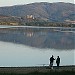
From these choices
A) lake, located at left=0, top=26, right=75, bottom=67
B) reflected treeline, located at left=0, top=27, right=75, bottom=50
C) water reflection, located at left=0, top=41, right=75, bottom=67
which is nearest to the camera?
water reflection, located at left=0, top=41, right=75, bottom=67

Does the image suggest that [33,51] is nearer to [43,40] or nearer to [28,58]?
[28,58]

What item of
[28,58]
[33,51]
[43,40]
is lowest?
[43,40]

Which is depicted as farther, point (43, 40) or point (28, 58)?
point (43, 40)

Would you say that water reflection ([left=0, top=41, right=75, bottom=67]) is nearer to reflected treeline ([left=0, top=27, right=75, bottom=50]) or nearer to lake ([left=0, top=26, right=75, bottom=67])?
lake ([left=0, top=26, right=75, bottom=67])

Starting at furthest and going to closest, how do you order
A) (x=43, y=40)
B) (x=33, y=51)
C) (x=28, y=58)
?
1. (x=43, y=40)
2. (x=33, y=51)
3. (x=28, y=58)

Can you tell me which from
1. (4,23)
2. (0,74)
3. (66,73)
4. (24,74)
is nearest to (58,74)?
(66,73)

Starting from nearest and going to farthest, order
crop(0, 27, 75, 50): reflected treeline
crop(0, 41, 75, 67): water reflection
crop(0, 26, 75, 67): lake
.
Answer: crop(0, 41, 75, 67): water reflection
crop(0, 26, 75, 67): lake
crop(0, 27, 75, 50): reflected treeline

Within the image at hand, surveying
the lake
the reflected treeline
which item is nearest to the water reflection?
the lake

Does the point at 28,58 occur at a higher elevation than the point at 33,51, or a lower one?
higher

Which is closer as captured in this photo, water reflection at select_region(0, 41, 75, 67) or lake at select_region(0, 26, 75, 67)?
water reflection at select_region(0, 41, 75, 67)

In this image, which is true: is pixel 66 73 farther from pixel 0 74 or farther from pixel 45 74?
pixel 0 74

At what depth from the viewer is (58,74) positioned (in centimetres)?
1410

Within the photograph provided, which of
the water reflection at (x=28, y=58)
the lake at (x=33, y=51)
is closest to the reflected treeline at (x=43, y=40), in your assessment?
the lake at (x=33, y=51)

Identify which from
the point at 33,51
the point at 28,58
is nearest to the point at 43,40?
the point at 33,51
